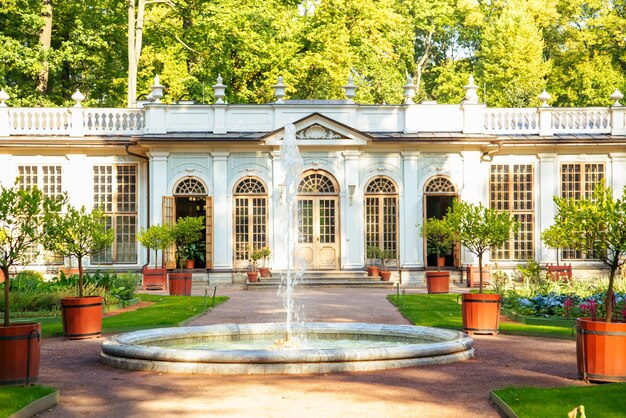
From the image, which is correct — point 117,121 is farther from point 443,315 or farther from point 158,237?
point 443,315

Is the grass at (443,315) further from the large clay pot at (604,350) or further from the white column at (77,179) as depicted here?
the white column at (77,179)

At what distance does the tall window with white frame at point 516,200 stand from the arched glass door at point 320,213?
5.19 meters

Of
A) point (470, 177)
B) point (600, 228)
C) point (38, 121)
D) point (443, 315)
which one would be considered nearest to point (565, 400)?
point (600, 228)

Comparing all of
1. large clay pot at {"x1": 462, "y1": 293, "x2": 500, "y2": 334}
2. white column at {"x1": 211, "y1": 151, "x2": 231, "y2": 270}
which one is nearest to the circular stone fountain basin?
large clay pot at {"x1": 462, "y1": 293, "x2": 500, "y2": 334}

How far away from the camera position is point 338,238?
97.8 ft

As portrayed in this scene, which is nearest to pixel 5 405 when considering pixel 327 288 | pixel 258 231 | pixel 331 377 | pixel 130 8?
pixel 331 377

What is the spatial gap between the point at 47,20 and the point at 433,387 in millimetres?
28608

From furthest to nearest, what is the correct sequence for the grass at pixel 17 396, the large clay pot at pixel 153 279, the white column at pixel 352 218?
the white column at pixel 352 218 < the large clay pot at pixel 153 279 < the grass at pixel 17 396

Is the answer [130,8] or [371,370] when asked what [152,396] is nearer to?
[371,370]

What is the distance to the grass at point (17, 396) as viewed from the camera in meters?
9.31

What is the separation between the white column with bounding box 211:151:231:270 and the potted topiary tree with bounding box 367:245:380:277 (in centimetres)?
439

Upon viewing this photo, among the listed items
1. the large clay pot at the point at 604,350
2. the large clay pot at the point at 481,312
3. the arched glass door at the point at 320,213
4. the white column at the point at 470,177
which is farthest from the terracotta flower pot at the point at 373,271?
the large clay pot at the point at 604,350

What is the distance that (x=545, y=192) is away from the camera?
100ft

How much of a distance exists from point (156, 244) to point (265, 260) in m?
4.91
